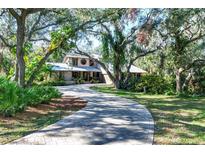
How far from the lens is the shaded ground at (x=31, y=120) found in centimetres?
817

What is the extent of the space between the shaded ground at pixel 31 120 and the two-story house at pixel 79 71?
896 inches

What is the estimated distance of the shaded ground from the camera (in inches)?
322

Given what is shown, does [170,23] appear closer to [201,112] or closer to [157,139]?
[201,112]

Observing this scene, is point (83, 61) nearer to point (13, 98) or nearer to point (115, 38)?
point (115, 38)

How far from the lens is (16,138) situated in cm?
762

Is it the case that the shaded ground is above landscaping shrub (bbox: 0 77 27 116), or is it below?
below

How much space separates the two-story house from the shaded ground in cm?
2277

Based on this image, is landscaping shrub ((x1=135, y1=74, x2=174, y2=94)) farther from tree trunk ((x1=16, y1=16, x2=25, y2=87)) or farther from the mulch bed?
tree trunk ((x1=16, y1=16, x2=25, y2=87))

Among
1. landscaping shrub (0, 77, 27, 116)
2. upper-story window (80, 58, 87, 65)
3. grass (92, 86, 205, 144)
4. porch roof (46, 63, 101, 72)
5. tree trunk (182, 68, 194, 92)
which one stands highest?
upper-story window (80, 58, 87, 65)

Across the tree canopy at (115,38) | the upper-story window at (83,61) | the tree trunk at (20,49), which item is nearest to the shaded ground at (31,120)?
the tree trunk at (20,49)

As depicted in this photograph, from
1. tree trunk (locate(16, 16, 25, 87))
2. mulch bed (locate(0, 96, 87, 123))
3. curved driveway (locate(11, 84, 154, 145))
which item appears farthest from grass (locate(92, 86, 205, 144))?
tree trunk (locate(16, 16, 25, 87))

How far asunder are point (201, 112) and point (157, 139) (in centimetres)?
558

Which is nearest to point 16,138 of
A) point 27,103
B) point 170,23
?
point 27,103

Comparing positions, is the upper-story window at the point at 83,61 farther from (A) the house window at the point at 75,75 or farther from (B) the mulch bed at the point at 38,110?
(B) the mulch bed at the point at 38,110
